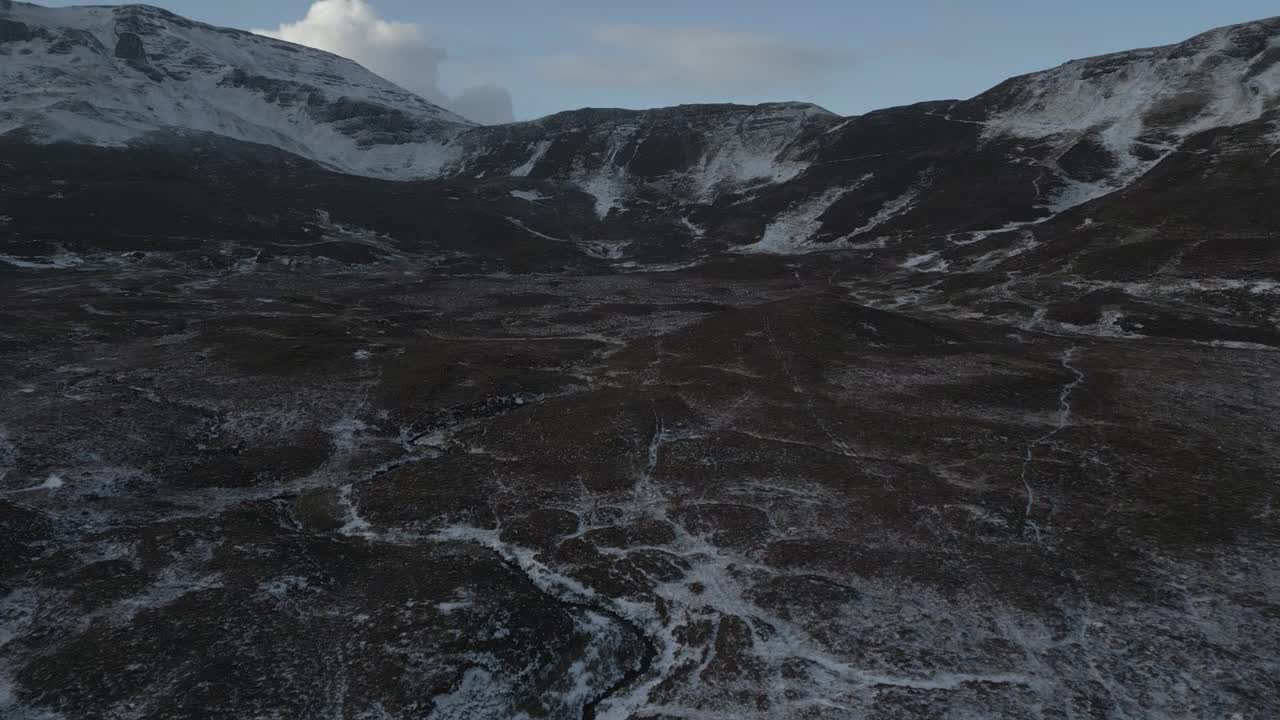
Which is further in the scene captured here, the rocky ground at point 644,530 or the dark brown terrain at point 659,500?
the dark brown terrain at point 659,500

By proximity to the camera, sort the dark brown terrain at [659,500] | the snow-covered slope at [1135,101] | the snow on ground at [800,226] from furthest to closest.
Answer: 1. the snow on ground at [800,226]
2. the snow-covered slope at [1135,101]
3. the dark brown terrain at [659,500]

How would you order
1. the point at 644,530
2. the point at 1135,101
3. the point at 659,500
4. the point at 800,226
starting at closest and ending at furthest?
the point at 644,530, the point at 659,500, the point at 800,226, the point at 1135,101

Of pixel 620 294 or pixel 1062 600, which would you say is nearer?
pixel 1062 600

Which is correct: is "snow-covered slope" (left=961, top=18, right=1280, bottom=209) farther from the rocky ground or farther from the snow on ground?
the rocky ground

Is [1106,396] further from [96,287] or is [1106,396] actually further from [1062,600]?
[96,287]

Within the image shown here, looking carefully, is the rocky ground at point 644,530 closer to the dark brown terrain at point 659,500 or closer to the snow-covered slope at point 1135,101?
the dark brown terrain at point 659,500

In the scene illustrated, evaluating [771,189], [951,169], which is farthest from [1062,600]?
[771,189]

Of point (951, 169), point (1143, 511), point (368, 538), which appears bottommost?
point (368, 538)

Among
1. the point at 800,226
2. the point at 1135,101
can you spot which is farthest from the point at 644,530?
the point at 1135,101

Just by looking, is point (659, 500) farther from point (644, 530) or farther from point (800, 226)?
point (800, 226)

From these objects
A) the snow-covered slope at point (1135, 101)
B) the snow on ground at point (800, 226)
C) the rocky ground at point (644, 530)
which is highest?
the snow-covered slope at point (1135, 101)

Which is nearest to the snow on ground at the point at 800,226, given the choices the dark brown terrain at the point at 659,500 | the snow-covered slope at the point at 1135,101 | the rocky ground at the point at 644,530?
the snow-covered slope at the point at 1135,101
